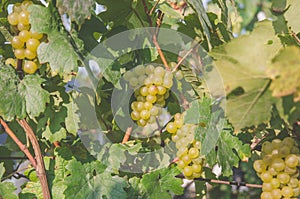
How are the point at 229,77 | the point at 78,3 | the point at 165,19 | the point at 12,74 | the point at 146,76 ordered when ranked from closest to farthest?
the point at 229,77, the point at 78,3, the point at 12,74, the point at 146,76, the point at 165,19

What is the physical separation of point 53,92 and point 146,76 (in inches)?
10.1

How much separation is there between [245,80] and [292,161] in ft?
1.07

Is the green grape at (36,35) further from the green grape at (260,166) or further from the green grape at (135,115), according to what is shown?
the green grape at (260,166)

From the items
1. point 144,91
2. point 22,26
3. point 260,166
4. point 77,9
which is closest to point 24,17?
point 22,26

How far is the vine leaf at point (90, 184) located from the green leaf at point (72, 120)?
0.12m

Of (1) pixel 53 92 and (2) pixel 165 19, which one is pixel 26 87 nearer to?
(1) pixel 53 92

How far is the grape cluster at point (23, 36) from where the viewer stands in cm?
106

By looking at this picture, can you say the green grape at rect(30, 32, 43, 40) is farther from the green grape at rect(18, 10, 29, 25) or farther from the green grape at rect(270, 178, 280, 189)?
the green grape at rect(270, 178, 280, 189)

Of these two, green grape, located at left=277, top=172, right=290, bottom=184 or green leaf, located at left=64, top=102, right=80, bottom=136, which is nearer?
green grape, located at left=277, top=172, right=290, bottom=184

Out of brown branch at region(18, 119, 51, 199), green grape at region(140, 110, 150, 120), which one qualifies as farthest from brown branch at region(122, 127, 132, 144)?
brown branch at region(18, 119, 51, 199)

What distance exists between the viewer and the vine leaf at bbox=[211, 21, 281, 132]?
760mm

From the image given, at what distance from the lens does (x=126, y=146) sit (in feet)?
4.08

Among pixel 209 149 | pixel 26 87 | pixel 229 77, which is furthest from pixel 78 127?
pixel 229 77

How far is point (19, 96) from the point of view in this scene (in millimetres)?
1121
